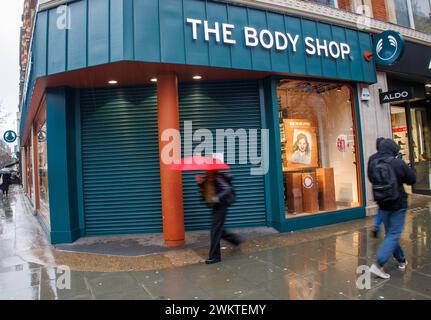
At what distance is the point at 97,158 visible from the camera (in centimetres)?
757

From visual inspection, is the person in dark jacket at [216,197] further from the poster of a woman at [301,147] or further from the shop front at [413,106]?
the shop front at [413,106]

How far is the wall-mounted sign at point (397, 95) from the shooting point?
847 cm

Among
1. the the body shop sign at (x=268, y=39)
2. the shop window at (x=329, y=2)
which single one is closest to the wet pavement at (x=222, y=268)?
the the body shop sign at (x=268, y=39)

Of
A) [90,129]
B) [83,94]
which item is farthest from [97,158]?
[83,94]

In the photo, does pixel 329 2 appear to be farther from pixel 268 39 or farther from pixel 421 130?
pixel 421 130

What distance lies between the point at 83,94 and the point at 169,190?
10.9 feet

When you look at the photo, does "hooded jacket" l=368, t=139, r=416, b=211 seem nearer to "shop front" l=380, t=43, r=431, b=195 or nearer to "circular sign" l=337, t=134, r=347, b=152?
"circular sign" l=337, t=134, r=347, b=152

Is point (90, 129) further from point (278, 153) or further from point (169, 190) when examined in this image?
point (278, 153)

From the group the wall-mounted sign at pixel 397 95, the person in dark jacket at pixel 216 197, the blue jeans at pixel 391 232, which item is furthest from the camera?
the wall-mounted sign at pixel 397 95

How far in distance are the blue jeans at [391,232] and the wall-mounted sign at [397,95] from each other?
5349 millimetres

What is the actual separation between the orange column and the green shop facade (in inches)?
0.9

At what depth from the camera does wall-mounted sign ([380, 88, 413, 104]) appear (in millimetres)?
8469

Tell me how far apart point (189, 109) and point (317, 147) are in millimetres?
3570

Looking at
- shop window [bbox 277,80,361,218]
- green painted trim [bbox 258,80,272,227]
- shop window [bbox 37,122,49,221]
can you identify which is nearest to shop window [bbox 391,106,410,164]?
shop window [bbox 277,80,361,218]
